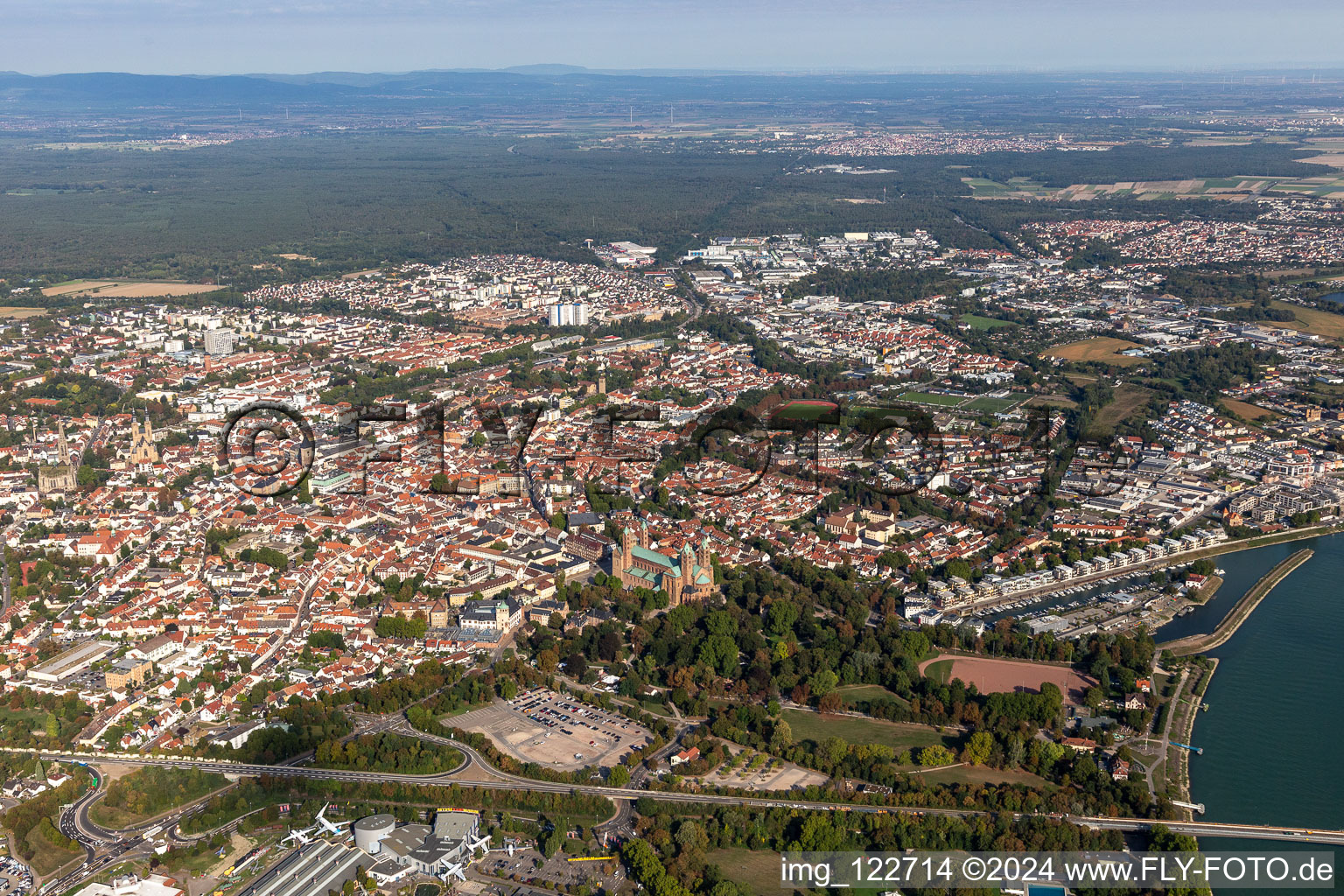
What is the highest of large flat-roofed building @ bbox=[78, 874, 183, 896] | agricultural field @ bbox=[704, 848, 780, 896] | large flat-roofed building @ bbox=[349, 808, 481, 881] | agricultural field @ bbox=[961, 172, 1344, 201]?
agricultural field @ bbox=[961, 172, 1344, 201]

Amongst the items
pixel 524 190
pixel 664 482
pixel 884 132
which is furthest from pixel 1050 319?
pixel 884 132

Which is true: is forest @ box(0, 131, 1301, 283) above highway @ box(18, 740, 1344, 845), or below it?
above

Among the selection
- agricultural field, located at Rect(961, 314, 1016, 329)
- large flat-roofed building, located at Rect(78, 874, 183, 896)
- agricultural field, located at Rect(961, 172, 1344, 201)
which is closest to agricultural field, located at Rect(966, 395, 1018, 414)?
agricultural field, located at Rect(961, 314, 1016, 329)

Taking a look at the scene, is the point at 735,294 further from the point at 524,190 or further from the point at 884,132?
the point at 884,132

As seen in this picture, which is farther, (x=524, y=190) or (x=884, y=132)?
(x=884, y=132)

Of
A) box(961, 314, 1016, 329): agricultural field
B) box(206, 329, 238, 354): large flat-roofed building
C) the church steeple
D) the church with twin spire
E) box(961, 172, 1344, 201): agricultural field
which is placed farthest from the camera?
box(961, 172, 1344, 201): agricultural field

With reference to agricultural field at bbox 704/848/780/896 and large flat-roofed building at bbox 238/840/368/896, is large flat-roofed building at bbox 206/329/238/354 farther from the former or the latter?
agricultural field at bbox 704/848/780/896

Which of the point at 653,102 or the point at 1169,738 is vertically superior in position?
the point at 653,102

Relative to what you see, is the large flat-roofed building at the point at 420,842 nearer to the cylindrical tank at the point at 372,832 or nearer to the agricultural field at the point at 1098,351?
the cylindrical tank at the point at 372,832
